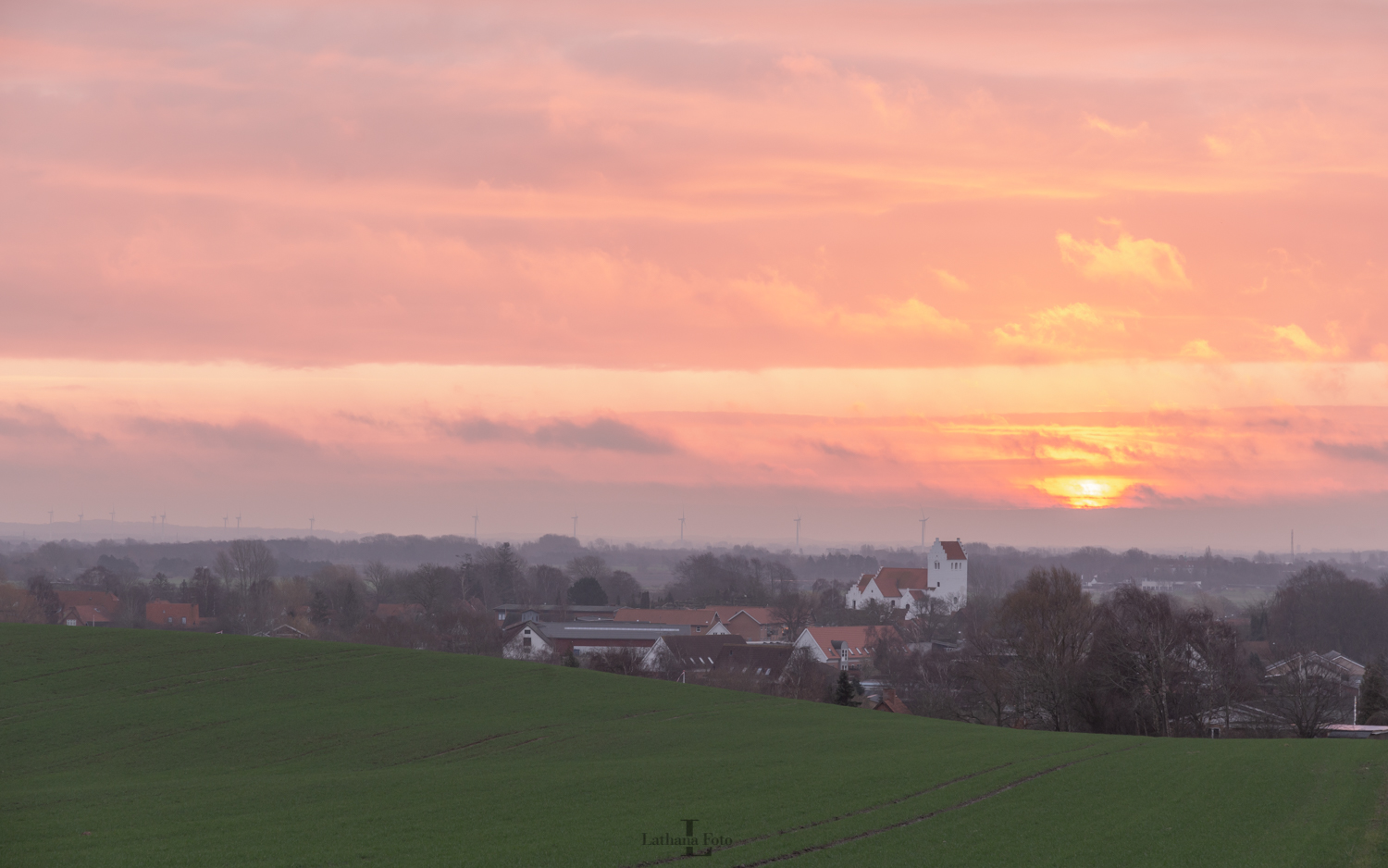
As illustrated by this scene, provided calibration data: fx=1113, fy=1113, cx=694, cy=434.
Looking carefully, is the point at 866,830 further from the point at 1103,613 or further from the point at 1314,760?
the point at 1103,613

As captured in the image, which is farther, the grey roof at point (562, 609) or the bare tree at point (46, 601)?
the grey roof at point (562, 609)

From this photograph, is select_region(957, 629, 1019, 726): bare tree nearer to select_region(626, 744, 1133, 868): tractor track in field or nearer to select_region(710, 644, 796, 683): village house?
select_region(710, 644, 796, 683): village house

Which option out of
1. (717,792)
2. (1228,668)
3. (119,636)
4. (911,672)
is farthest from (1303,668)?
(119,636)

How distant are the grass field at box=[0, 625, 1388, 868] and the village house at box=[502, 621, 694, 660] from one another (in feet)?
151

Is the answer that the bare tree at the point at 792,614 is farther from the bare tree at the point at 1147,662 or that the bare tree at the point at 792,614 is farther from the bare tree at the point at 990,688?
the bare tree at the point at 1147,662

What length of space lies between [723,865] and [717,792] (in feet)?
32.6

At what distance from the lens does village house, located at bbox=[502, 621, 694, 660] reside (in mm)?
113463

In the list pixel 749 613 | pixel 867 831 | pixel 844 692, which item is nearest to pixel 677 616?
pixel 749 613

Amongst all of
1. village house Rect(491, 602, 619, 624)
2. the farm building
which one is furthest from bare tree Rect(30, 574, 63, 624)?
the farm building

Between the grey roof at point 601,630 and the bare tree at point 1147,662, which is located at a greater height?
the bare tree at point 1147,662

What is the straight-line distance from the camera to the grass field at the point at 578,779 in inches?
944

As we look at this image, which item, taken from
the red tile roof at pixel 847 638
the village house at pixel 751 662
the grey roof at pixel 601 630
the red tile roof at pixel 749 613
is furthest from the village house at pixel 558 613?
the village house at pixel 751 662

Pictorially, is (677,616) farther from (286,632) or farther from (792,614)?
(286,632)

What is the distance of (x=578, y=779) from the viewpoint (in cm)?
3409
